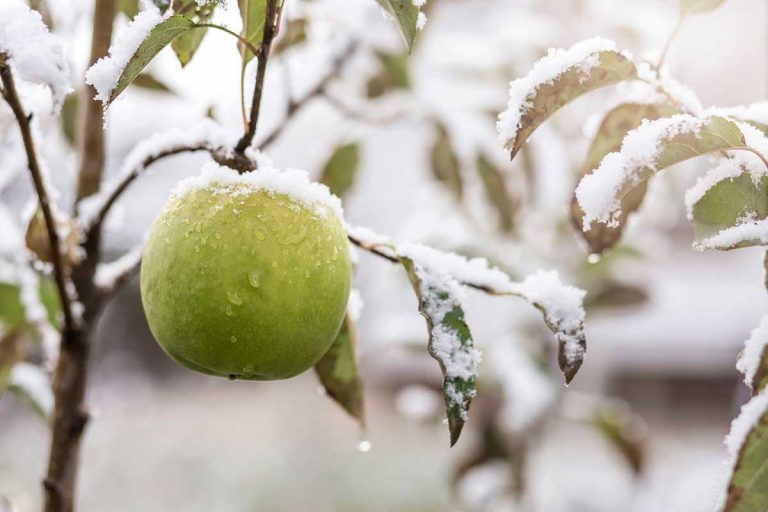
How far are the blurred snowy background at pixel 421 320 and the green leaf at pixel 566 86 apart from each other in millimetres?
128

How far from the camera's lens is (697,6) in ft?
2.15

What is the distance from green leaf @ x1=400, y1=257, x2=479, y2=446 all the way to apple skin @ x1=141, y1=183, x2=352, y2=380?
61mm

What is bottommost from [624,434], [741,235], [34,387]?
[624,434]

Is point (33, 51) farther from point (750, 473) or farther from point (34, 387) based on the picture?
point (34, 387)

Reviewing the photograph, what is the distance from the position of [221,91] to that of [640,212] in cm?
67

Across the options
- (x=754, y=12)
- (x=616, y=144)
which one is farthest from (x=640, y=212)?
(x=754, y=12)

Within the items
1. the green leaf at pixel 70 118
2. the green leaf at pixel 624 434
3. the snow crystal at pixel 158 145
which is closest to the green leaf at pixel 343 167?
the green leaf at pixel 70 118

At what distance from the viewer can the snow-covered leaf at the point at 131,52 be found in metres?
0.48

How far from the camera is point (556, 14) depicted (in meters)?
2.44

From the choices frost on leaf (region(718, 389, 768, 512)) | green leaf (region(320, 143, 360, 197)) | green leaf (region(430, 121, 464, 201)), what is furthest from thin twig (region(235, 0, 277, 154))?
green leaf (region(430, 121, 464, 201))

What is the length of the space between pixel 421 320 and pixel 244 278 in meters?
1.54

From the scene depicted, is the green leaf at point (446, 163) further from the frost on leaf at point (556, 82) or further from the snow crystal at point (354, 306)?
the frost on leaf at point (556, 82)

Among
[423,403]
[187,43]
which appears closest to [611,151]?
[187,43]

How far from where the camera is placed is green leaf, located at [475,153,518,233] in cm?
136
